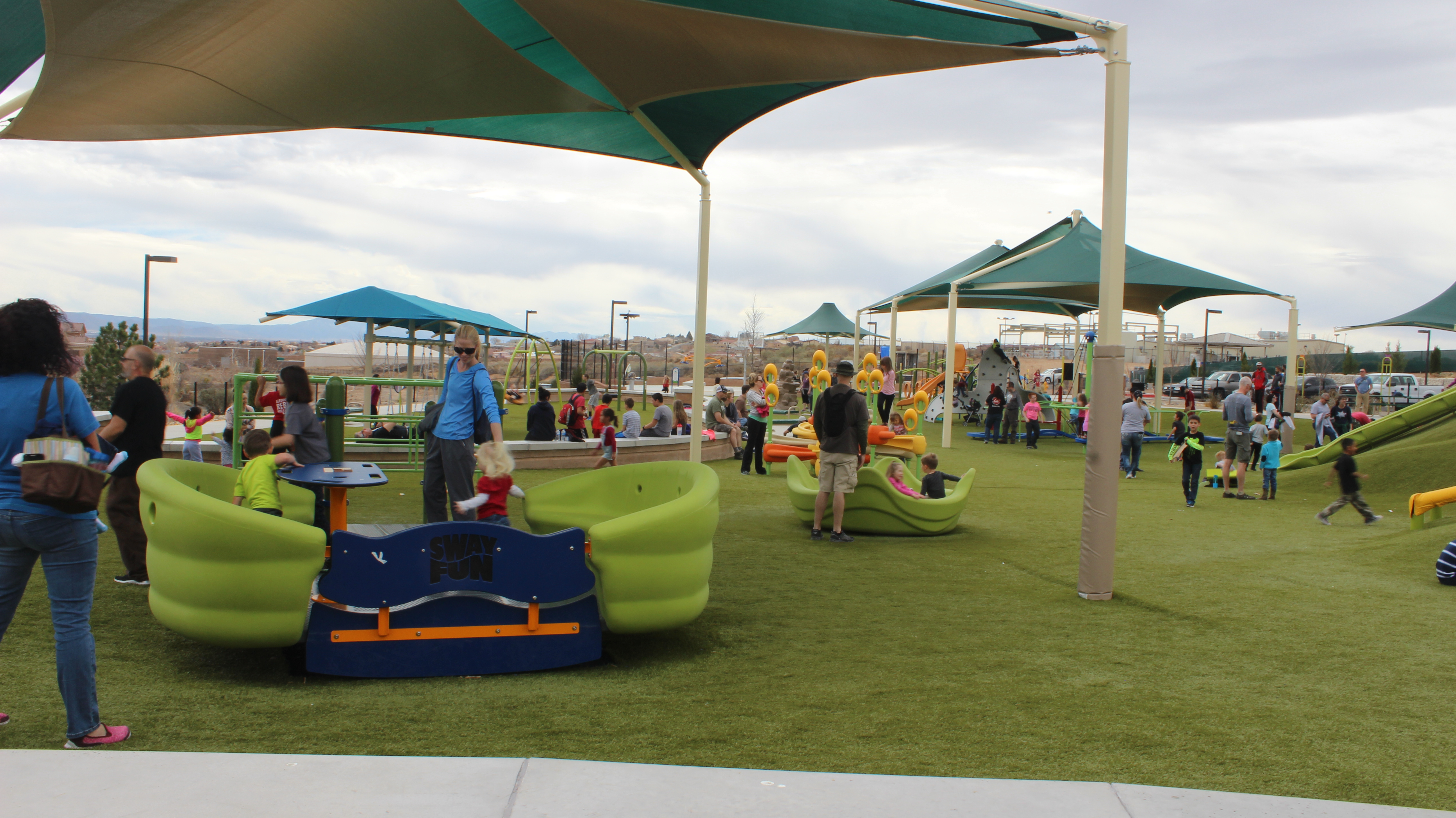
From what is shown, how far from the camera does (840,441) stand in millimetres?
8500

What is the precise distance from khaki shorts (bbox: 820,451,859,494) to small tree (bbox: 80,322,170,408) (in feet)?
62.2

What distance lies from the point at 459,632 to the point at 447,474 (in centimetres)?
176

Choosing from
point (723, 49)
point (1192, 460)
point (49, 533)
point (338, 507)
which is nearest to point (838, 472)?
point (723, 49)

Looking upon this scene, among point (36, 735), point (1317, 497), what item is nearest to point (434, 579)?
point (36, 735)

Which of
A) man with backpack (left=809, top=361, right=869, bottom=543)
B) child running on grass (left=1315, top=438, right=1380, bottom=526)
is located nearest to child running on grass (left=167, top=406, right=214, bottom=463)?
man with backpack (left=809, top=361, right=869, bottom=543)

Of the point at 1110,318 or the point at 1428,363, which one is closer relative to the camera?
the point at 1110,318

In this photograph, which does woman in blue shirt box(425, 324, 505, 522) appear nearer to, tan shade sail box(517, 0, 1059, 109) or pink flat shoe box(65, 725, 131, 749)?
tan shade sail box(517, 0, 1059, 109)

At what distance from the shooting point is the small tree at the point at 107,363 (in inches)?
877

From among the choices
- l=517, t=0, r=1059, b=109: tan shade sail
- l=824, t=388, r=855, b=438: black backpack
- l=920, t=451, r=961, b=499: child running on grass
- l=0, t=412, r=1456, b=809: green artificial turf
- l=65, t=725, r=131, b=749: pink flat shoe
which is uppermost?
l=517, t=0, r=1059, b=109: tan shade sail

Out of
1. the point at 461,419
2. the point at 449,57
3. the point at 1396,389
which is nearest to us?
the point at 461,419

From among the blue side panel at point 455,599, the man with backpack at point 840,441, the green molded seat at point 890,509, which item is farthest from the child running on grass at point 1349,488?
Result: the blue side panel at point 455,599

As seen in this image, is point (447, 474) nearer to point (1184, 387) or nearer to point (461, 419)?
point (461, 419)

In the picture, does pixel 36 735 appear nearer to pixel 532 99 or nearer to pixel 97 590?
pixel 97 590

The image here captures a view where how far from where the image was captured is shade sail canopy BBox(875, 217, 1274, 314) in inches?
733
